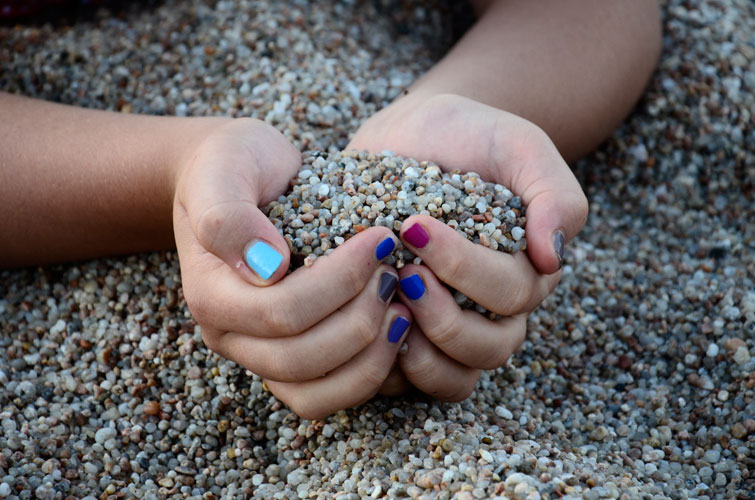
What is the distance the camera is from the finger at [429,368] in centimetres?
145

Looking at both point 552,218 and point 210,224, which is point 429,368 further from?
point 210,224

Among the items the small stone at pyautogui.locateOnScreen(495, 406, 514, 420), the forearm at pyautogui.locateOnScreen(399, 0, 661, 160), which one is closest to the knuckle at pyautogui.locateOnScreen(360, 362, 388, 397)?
the small stone at pyautogui.locateOnScreen(495, 406, 514, 420)

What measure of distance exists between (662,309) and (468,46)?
0.91 m

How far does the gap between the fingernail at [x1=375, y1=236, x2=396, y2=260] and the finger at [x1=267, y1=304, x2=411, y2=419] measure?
0.36 feet

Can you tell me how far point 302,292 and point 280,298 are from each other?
38 millimetres

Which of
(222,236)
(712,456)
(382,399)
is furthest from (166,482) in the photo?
(712,456)

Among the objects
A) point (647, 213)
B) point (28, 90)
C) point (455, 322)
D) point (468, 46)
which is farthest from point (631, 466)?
point (28, 90)

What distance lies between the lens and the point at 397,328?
139cm

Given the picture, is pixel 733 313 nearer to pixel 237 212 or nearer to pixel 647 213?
pixel 647 213

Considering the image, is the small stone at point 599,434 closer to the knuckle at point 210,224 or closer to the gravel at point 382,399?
the gravel at point 382,399

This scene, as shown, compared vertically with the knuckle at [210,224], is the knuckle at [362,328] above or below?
below

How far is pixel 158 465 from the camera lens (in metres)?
1.58

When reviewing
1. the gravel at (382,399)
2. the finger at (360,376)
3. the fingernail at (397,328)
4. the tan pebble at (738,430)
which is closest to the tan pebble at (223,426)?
the gravel at (382,399)

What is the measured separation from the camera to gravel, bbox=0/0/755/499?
1509mm
